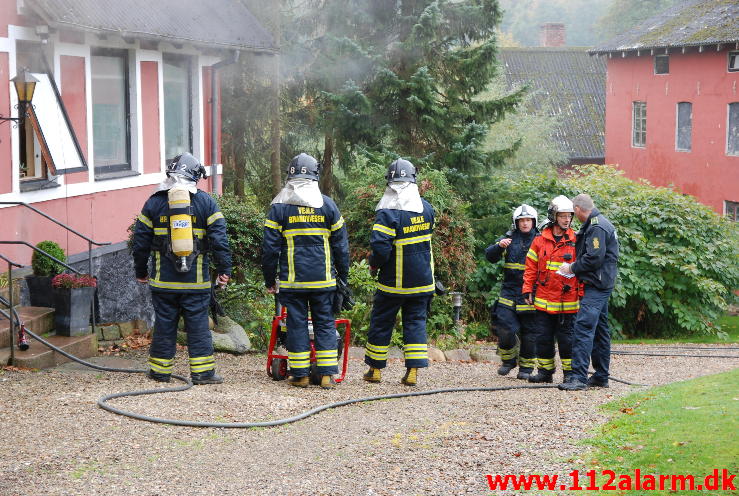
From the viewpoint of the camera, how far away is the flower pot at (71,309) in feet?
32.5

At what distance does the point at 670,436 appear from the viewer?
263 inches

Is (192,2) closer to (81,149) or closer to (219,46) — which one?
(219,46)

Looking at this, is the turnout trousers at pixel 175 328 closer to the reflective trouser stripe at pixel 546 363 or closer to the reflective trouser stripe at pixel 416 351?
the reflective trouser stripe at pixel 416 351

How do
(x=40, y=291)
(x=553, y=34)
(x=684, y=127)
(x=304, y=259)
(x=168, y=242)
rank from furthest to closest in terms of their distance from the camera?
(x=553, y=34) → (x=684, y=127) → (x=40, y=291) → (x=304, y=259) → (x=168, y=242)

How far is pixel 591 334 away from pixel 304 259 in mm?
2815

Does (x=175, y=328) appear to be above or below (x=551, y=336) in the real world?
above

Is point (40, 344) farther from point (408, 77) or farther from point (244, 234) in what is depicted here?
point (408, 77)

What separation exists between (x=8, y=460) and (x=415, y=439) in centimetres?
269

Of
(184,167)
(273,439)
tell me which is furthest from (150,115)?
(273,439)

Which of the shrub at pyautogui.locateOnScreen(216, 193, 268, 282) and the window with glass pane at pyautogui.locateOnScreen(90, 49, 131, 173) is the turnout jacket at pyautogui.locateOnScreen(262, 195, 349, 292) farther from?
the window with glass pane at pyautogui.locateOnScreen(90, 49, 131, 173)

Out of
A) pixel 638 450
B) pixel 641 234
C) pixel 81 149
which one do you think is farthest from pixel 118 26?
pixel 641 234

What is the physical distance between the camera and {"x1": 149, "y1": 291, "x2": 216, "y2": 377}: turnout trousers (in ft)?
28.2

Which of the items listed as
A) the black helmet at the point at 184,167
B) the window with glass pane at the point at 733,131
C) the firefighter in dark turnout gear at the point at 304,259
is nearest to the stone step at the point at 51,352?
the black helmet at the point at 184,167

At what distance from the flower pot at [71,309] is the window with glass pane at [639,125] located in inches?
1124
